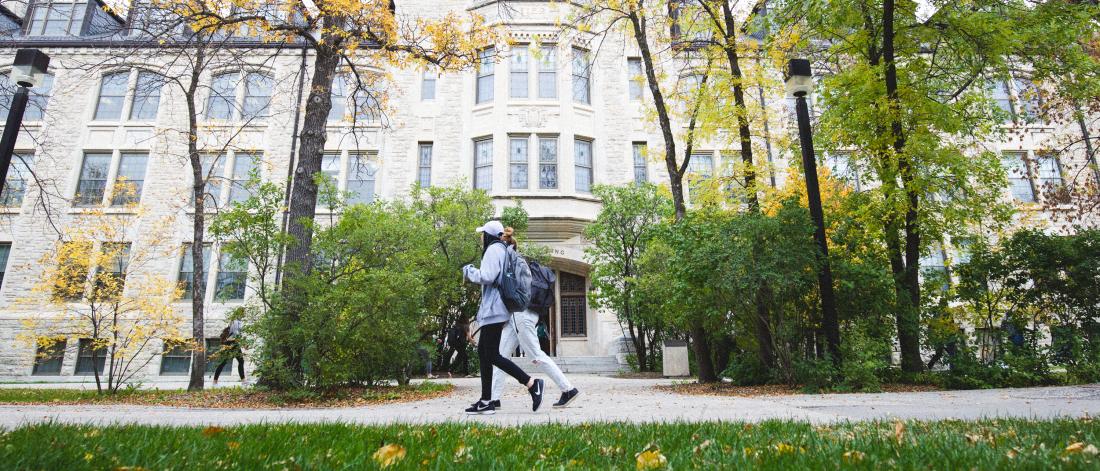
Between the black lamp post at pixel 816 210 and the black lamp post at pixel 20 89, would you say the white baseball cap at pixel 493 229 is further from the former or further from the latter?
the black lamp post at pixel 20 89

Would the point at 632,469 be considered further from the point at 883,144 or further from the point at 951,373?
the point at 883,144

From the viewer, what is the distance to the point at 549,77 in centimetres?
1931

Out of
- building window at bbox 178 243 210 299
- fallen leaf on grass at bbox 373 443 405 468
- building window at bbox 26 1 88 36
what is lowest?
fallen leaf on grass at bbox 373 443 405 468

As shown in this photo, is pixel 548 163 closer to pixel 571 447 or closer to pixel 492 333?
pixel 492 333

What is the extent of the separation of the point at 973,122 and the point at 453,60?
896 cm

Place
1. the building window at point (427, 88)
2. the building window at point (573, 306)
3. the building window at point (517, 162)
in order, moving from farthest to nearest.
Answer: the building window at point (427, 88) → the building window at point (573, 306) → the building window at point (517, 162)

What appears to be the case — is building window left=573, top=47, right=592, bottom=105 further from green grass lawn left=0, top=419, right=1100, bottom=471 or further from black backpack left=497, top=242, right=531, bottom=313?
green grass lawn left=0, top=419, right=1100, bottom=471

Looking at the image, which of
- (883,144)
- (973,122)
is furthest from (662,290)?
(973,122)

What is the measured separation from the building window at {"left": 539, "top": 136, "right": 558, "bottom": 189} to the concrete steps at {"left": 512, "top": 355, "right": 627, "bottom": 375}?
5.65m

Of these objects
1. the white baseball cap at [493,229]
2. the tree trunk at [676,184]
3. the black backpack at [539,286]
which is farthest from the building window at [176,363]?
the black backpack at [539,286]

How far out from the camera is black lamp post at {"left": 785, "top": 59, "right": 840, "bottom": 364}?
25.6 ft

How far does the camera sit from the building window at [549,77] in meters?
19.2

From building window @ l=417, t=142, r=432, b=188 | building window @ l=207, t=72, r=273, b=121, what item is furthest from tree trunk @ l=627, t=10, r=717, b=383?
building window @ l=207, t=72, r=273, b=121

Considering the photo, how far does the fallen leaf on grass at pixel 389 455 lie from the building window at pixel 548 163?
52.1 ft
